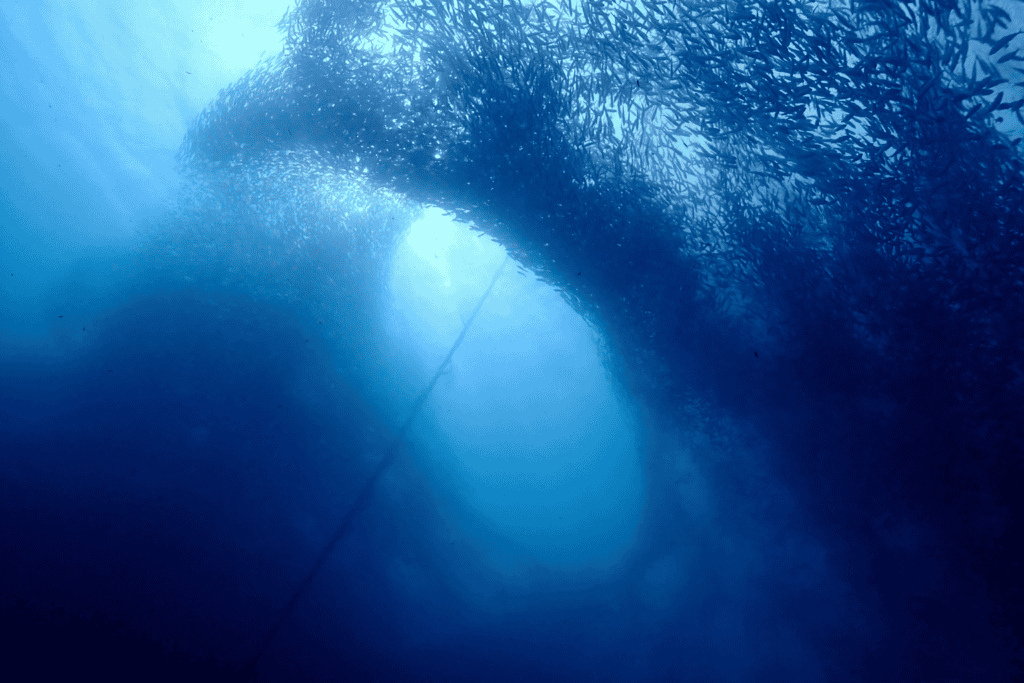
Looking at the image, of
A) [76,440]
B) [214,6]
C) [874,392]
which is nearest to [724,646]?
[874,392]

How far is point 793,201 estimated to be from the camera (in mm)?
4863

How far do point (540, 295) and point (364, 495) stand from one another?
956 centimetres

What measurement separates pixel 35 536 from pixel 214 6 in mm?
12228

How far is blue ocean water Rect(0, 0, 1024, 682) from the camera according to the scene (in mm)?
4230

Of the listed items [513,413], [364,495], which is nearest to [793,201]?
[364,495]

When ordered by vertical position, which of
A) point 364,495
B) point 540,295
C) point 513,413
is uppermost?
point 540,295

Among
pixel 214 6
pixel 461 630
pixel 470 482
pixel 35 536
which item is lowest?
pixel 35 536

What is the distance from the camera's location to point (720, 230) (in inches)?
227

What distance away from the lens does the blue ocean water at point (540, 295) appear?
4230 millimetres

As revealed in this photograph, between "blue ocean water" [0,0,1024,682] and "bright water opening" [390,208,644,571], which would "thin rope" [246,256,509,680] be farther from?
"bright water opening" [390,208,644,571]

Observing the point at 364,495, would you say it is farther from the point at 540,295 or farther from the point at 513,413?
the point at 540,295

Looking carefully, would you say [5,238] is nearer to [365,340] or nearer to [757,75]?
[365,340]

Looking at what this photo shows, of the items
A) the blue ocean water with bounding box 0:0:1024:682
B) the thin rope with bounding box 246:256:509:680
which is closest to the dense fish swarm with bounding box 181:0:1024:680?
the blue ocean water with bounding box 0:0:1024:682

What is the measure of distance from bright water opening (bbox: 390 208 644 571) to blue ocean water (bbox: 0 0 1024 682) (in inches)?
10.2
